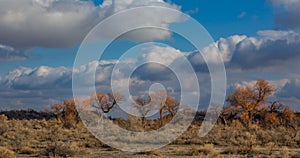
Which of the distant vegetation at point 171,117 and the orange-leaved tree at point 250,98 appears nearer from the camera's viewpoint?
the distant vegetation at point 171,117

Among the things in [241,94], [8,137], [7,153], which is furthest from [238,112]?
[7,153]

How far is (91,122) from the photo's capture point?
47.5 m

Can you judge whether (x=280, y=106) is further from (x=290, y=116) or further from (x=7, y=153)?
(x=7, y=153)

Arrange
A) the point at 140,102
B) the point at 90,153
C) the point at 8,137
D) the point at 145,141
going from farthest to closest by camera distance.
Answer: the point at 140,102
the point at 8,137
the point at 145,141
the point at 90,153

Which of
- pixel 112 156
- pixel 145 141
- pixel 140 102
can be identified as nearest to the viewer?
pixel 112 156

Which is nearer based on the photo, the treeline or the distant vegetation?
the distant vegetation

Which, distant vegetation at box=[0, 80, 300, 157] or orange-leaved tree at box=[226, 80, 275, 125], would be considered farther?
orange-leaved tree at box=[226, 80, 275, 125]

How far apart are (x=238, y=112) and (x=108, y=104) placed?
53.9 feet

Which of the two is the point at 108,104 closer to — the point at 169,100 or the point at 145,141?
the point at 169,100

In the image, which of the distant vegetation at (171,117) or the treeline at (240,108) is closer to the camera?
the distant vegetation at (171,117)

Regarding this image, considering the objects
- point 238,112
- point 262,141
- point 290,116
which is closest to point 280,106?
point 290,116

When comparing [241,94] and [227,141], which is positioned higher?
[241,94]

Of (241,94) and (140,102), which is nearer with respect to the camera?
(140,102)

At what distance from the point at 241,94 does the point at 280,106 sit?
573 centimetres
